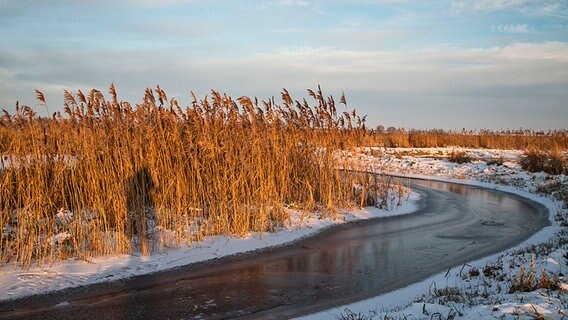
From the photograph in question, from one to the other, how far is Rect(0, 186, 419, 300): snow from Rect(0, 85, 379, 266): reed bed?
0.17 m

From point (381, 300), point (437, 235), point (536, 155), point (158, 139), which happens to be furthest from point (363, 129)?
point (536, 155)

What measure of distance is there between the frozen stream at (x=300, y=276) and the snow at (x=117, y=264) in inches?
9.1

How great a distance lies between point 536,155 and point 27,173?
20184mm

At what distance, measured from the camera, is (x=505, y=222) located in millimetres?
10898

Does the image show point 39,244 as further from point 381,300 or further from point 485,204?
point 485,204

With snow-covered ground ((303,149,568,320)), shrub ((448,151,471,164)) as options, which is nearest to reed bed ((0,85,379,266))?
snow-covered ground ((303,149,568,320))

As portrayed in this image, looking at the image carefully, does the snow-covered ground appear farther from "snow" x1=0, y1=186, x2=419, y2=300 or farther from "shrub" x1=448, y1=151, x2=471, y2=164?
"shrub" x1=448, y1=151, x2=471, y2=164

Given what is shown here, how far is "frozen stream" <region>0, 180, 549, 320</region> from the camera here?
5.33m

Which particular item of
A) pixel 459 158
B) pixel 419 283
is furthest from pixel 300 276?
pixel 459 158

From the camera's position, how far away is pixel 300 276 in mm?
6660

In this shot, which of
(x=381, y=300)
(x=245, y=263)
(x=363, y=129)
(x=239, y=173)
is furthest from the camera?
(x=363, y=129)

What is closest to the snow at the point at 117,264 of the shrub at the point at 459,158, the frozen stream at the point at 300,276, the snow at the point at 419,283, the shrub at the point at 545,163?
the snow at the point at 419,283

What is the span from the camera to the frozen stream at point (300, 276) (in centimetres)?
533

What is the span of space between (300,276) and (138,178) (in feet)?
10.7
